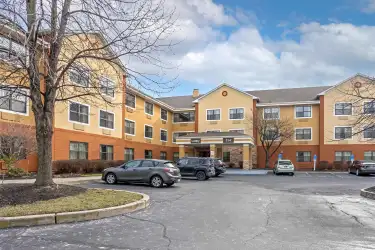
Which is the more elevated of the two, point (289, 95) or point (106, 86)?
point (289, 95)

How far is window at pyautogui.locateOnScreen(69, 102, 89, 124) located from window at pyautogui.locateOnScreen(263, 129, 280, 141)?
2391 cm

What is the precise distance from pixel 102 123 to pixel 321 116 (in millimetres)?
27492

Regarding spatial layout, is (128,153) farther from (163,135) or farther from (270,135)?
(270,135)

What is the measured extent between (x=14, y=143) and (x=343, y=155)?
37751 mm

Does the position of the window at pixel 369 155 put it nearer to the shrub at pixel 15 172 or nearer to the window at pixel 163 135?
the window at pixel 163 135

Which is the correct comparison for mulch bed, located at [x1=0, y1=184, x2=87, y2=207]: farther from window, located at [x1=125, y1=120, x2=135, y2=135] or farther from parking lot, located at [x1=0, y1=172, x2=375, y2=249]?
window, located at [x1=125, y1=120, x2=135, y2=135]

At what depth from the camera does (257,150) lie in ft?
157

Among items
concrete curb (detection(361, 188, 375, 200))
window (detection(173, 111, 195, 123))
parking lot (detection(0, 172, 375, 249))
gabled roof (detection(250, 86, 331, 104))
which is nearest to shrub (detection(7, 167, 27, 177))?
parking lot (detection(0, 172, 375, 249))

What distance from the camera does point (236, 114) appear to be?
4784 centimetres

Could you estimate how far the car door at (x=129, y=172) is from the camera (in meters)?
19.0

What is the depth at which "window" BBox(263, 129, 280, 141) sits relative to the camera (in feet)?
146

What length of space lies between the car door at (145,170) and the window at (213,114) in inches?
1192

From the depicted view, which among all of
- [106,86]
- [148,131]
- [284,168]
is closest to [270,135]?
[284,168]

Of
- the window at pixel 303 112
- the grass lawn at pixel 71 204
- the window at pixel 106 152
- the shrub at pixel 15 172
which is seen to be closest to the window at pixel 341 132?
the window at pixel 303 112
